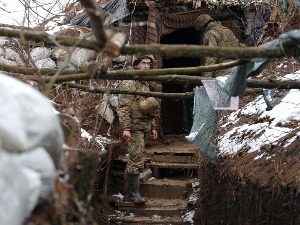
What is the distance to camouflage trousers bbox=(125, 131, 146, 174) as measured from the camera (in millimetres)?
8469

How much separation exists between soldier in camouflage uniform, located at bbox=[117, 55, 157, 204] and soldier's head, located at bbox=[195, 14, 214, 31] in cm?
310

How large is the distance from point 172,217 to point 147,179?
134 cm

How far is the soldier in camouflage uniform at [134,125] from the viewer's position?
8266 millimetres

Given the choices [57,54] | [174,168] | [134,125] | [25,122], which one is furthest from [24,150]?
[57,54]

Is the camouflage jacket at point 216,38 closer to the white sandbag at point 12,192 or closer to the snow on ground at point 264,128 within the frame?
the snow on ground at point 264,128

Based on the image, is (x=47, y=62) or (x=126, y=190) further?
(x=47, y=62)

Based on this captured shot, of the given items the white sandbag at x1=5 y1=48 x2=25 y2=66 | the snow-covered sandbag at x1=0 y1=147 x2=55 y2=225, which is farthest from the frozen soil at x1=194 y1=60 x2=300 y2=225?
the white sandbag at x1=5 y1=48 x2=25 y2=66

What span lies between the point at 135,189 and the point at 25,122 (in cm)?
706

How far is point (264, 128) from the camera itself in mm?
6484

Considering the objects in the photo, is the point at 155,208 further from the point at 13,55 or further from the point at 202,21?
the point at 202,21

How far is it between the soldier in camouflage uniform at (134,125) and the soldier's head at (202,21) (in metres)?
3.10

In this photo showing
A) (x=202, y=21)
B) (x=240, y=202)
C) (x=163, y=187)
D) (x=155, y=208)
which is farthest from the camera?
(x=202, y=21)

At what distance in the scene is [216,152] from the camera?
7016 mm

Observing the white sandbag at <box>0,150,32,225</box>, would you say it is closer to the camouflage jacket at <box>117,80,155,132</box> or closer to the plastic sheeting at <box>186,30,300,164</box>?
the plastic sheeting at <box>186,30,300,164</box>
